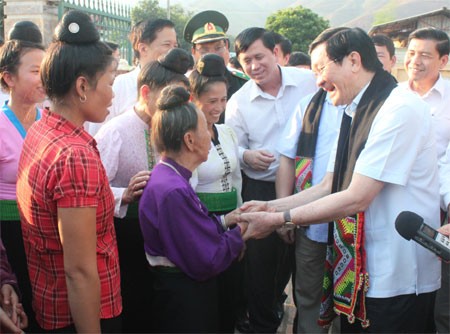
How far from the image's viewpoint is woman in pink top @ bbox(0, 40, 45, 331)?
237 centimetres

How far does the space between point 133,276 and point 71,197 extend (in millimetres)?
1254

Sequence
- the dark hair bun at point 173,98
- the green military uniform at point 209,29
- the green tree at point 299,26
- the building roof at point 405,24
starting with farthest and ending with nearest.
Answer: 1. the green tree at point 299,26
2. the building roof at point 405,24
3. the green military uniform at point 209,29
4. the dark hair bun at point 173,98

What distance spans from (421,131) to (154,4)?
37.2m

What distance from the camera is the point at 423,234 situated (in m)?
1.75

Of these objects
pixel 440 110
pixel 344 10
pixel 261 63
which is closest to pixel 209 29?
pixel 261 63

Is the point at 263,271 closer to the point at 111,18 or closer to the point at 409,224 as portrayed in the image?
the point at 409,224

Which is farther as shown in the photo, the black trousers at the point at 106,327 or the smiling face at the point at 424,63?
the smiling face at the point at 424,63

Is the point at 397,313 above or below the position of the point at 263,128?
below

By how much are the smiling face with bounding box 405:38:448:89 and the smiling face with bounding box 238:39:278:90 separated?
130 cm

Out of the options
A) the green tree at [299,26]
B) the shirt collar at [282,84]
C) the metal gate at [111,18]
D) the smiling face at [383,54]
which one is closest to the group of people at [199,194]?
the shirt collar at [282,84]

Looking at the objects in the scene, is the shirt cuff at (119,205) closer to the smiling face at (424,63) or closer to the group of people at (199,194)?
the group of people at (199,194)

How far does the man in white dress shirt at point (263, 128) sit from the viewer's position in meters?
3.51

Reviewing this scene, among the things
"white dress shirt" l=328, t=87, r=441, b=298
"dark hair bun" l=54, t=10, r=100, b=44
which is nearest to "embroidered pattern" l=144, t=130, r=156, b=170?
"dark hair bun" l=54, t=10, r=100, b=44

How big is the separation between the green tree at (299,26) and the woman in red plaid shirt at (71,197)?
3003 cm
